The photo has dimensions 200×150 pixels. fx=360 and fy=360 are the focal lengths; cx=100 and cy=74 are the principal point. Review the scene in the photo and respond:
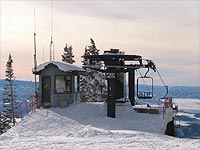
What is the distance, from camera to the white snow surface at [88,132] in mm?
16283

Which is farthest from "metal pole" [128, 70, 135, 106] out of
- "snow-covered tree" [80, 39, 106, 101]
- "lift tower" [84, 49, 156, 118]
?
"snow-covered tree" [80, 39, 106, 101]

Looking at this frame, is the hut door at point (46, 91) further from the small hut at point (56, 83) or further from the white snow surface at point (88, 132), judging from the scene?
the white snow surface at point (88, 132)

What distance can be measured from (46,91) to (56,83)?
45.4 inches

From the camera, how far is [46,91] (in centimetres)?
2841

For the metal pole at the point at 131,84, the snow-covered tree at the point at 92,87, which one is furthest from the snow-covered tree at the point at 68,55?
the metal pole at the point at 131,84

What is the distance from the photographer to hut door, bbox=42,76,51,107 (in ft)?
92.4

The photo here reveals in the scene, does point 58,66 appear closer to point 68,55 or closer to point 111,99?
point 111,99

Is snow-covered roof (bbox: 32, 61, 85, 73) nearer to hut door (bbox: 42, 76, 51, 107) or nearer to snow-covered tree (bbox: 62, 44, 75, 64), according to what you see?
hut door (bbox: 42, 76, 51, 107)

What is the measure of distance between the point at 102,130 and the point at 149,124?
12.4ft

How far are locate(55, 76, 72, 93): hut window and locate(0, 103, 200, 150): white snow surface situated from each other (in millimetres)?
1663

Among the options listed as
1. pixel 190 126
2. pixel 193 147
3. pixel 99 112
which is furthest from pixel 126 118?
pixel 190 126

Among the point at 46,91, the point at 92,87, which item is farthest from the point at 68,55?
the point at 46,91

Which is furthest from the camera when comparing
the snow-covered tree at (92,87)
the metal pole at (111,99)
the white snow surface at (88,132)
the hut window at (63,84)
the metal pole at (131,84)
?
the snow-covered tree at (92,87)

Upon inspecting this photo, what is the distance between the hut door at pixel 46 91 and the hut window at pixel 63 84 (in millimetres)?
712
